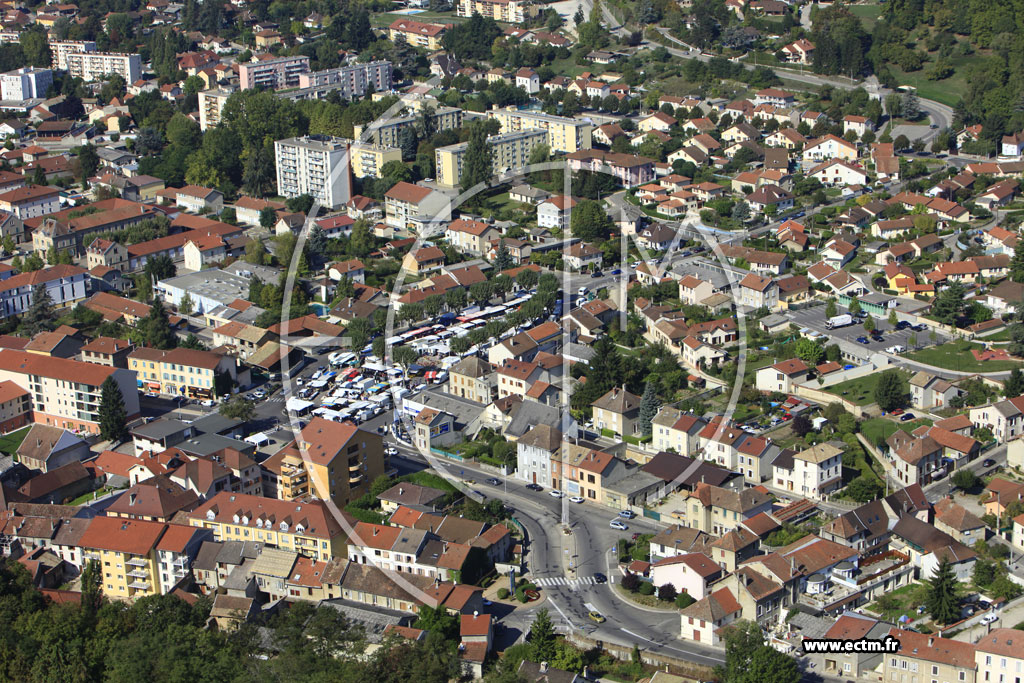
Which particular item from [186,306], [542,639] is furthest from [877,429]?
[186,306]

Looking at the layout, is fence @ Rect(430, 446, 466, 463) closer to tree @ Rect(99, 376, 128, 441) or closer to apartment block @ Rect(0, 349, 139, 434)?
tree @ Rect(99, 376, 128, 441)

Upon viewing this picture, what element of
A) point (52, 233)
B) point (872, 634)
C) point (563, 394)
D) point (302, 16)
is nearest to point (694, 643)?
point (872, 634)

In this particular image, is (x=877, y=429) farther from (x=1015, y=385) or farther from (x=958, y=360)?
(x=958, y=360)

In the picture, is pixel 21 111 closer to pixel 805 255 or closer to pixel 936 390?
pixel 805 255

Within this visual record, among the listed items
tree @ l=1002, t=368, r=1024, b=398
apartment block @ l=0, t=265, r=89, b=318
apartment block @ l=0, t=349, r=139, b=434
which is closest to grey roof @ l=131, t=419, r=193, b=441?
apartment block @ l=0, t=349, r=139, b=434

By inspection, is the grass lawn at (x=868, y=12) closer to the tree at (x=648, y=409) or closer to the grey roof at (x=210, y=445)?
the tree at (x=648, y=409)

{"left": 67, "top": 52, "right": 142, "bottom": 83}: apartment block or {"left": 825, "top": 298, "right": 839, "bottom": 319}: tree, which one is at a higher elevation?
{"left": 67, "top": 52, "right": 142, "bottom": 83}: apartment block
